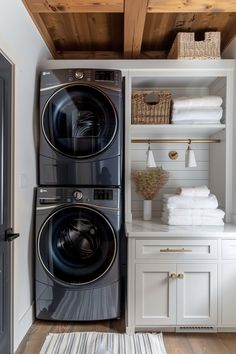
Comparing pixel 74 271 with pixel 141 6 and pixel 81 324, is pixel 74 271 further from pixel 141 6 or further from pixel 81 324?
pixel 141 6

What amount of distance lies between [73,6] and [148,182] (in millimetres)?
1452

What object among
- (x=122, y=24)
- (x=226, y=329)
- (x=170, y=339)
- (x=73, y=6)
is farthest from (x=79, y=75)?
(x=226, y=329)

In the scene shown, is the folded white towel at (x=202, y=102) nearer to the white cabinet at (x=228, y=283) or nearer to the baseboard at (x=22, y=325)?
the white cabinet at (x=228, y=283)

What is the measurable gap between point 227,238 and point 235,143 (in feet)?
2.70

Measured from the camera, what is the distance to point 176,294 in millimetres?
2197

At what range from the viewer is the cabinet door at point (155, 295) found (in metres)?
2.20

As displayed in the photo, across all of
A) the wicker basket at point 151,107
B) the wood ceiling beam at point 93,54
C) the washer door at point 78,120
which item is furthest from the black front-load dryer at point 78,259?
the wood ceiling beam at point 93,54

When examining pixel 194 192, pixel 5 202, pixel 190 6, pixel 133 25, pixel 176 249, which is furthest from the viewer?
pixel 194 192

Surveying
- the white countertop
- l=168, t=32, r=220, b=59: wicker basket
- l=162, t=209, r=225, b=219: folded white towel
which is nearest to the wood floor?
the white countertop

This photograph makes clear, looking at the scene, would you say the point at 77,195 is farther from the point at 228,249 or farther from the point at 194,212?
the point at 228,249

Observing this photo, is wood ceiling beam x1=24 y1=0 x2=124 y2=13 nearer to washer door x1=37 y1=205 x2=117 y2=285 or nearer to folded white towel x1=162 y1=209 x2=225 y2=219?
washer door x1=37 y1=205 x2=117 y2=285

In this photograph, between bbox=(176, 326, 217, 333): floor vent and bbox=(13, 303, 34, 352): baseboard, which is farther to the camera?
bbox=(176, 326, 217, 333): floor vent

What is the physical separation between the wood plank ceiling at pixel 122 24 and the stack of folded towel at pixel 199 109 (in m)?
0.61

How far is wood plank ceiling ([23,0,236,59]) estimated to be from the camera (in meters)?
Result: 2.09
